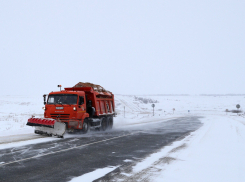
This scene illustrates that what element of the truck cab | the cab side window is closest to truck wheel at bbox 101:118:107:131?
the truck cab

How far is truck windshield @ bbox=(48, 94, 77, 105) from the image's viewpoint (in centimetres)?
1482

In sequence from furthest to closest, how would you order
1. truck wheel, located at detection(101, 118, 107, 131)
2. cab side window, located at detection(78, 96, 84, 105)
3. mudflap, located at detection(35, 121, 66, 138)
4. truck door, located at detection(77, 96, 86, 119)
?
truck wheel, located at detection(101, 118, 107, 131)
cab side window, located at detection(78, 96, 84, 105)
truck door, located at detection(77, 96, 86, 119)
mudflap, located at detection(35, 121, 66, 138)

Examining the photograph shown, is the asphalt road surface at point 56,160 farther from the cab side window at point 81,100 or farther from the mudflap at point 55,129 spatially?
the cab side window at point 81,100

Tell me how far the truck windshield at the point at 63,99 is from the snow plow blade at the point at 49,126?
197 centimetres

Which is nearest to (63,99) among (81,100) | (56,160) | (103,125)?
(81,100)

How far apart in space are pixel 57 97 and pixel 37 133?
2.55 meters

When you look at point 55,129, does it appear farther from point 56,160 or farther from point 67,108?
point 56,160

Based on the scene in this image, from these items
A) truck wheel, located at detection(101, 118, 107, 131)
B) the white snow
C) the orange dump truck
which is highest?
the orange dump truck

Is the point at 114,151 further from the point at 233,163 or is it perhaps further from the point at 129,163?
the point at 233,163

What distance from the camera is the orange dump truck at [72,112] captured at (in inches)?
518

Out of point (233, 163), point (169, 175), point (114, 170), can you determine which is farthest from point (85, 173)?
point (233, 163)

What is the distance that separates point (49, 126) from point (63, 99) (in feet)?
8.47

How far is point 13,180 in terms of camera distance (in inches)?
216

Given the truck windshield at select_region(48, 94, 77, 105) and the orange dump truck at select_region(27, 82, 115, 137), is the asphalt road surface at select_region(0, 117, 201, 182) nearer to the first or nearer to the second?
the orange dump truck at select_region(27, 82, 115, 137)
